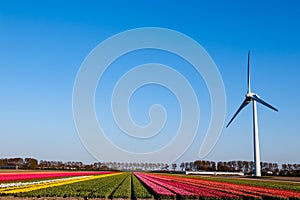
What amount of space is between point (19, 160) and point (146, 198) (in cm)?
17025

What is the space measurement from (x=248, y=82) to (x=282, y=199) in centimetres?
4866

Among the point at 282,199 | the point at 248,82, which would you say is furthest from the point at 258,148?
the point at 282,199

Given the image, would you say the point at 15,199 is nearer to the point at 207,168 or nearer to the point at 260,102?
the point at 260,102

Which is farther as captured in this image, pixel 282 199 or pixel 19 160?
pixel 19 160

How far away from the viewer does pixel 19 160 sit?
180500mm

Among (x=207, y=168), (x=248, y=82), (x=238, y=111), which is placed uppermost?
(x=248, y=82)

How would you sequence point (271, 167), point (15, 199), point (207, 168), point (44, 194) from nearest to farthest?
1. point (15, 199)
2. point (44, 194)
3. point (271, 167)
4. point (207, 168)

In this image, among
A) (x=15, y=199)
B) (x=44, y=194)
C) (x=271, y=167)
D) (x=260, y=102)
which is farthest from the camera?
(x=271, y=167)

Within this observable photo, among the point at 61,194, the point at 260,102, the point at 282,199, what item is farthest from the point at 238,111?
the point at 61,194

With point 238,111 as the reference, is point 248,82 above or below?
above

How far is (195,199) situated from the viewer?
79.2ft

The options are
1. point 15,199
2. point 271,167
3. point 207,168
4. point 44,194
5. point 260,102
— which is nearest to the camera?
point 15,199

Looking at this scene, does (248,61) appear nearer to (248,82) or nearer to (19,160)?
(248,82)

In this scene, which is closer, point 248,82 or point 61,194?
point 61,194
